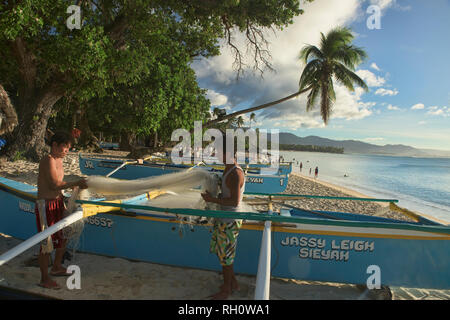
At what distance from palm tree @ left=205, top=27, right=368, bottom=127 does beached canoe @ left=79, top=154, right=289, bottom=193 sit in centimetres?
1020

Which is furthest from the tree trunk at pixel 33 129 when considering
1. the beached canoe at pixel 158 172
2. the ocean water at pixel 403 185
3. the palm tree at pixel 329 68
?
the ocean water at pixel 403 185

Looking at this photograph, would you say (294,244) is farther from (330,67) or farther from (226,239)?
(330,67)

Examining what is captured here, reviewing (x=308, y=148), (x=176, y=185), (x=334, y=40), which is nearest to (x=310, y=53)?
(x=334, y=40)

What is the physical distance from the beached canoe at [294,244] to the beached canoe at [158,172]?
5.60 m

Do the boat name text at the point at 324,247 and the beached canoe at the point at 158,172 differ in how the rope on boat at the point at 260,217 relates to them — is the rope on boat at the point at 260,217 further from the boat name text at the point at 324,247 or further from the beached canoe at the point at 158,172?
the beached canoe at the point at 158,172

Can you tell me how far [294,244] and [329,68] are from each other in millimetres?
18598

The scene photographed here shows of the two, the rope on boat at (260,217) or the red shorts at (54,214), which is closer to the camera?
the rope on boat at (260,217)

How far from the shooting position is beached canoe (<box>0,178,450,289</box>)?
3033 millimetres

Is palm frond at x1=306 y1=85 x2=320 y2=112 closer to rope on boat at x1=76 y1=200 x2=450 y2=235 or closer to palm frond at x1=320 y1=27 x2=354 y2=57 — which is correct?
palm frond at x1=320 y1=27 x2=354 y2=57

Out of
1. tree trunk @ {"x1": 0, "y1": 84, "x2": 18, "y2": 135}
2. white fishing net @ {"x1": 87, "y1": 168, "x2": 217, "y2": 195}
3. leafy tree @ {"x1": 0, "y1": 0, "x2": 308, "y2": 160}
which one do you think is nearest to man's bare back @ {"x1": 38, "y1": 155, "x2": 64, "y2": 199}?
white fishing net @ {"x1": 87, "y1": 168, "x2": 217, "y2": 195}

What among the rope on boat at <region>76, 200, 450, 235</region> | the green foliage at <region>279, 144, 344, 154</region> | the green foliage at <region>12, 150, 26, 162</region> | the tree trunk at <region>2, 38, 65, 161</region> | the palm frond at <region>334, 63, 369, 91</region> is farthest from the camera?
the green foliage at <region>279, 144, 344, 154</region>

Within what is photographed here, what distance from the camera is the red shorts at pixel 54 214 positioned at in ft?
9.32

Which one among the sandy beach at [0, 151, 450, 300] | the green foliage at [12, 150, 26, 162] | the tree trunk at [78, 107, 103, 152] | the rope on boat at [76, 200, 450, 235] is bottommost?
the sandy beach at [0, 151, 450, 300]
